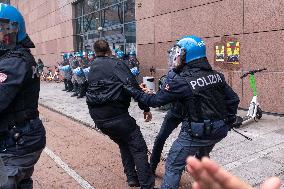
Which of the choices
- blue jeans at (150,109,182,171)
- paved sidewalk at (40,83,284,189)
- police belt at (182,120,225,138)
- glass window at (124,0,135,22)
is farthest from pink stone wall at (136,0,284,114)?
police belt at (182,120,225,138)

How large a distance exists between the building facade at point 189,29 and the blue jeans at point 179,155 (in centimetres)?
540

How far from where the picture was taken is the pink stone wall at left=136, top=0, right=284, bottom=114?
8.11m

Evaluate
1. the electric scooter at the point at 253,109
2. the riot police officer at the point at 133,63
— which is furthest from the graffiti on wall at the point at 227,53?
the riot police officer at the point at 133,63

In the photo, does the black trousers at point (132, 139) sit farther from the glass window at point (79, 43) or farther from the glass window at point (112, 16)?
the glass window at point (79, 43)

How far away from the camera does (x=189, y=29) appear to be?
10.8 metres

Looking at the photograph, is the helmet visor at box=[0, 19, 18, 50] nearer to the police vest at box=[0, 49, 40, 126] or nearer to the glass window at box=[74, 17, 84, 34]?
the police vest at box=[0, 49, 40, 126]

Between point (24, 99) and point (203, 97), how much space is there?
1514mm

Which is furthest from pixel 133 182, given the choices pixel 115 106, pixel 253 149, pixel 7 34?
pixel 7 34

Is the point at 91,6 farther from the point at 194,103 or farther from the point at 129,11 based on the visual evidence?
the point at 194,103

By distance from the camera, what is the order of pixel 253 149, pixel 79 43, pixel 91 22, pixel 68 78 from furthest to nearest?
pixel 79 43 → pixel 91 22 → pixel 68 78 → pixel 253 149

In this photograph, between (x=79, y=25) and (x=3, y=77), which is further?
(x=79, y=25)

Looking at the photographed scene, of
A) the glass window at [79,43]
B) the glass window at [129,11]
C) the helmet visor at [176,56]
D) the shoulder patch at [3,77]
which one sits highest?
the glass window at [129,11]

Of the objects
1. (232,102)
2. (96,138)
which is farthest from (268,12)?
→ (232,102)

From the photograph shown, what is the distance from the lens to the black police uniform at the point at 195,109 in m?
3.21
